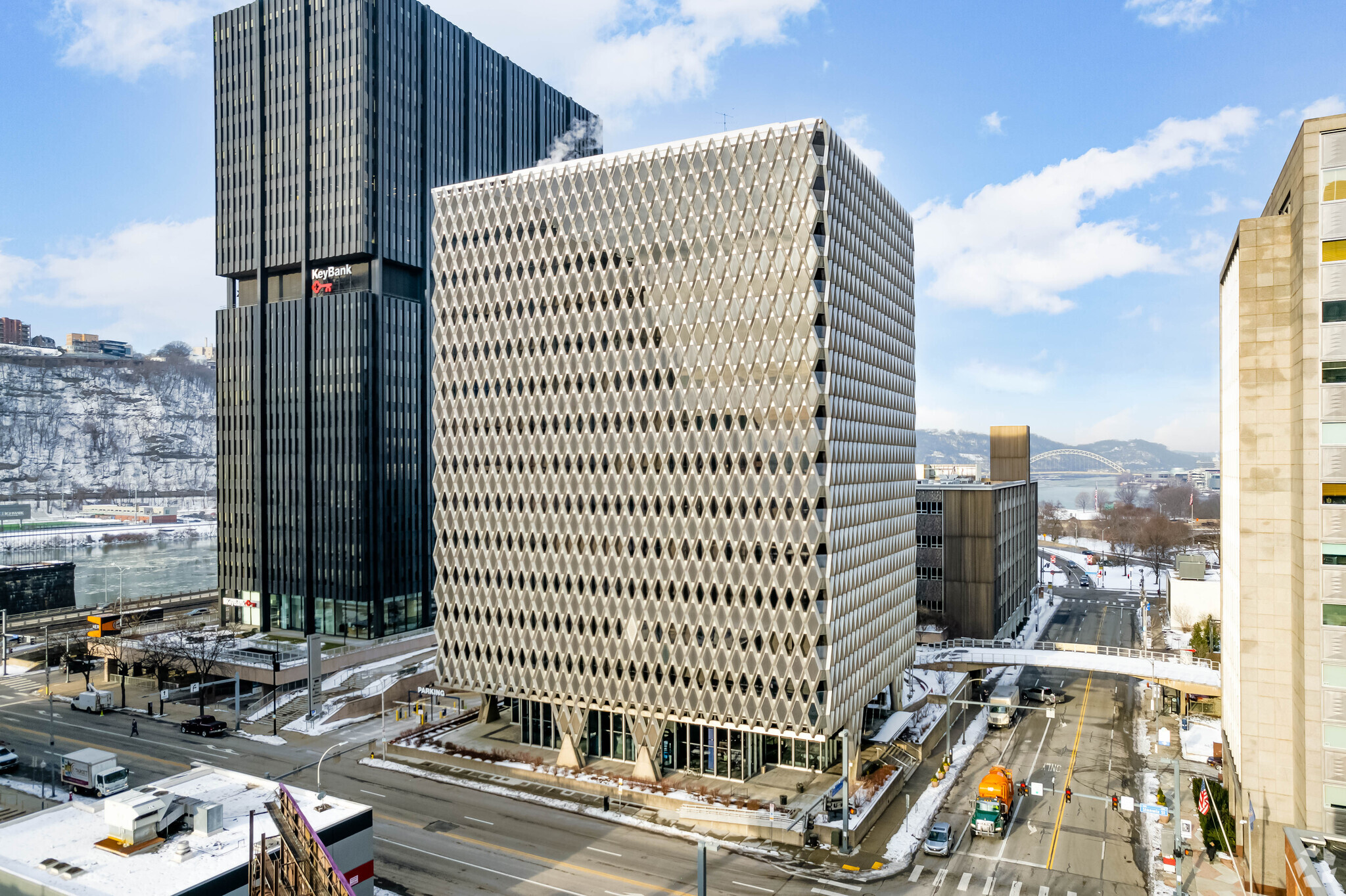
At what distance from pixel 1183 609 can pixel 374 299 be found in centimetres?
11710

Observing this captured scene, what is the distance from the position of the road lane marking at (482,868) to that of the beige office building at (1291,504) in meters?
37.0

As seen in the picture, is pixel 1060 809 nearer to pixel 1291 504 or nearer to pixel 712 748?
pixel 712 748

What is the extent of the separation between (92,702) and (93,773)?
29658mm

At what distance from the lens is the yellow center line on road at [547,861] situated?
149 feet

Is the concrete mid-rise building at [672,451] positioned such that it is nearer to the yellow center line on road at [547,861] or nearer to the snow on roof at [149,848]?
the yellow center line on road at [547,861]

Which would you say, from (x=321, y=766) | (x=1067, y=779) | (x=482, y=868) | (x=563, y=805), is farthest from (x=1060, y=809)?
(x=321, y=766)

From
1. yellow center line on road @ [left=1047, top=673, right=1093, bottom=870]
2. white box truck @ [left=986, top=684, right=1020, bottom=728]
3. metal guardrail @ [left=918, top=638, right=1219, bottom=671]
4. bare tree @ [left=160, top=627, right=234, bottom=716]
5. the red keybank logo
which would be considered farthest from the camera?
the red keybank logo

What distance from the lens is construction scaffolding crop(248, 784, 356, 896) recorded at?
1246 inches

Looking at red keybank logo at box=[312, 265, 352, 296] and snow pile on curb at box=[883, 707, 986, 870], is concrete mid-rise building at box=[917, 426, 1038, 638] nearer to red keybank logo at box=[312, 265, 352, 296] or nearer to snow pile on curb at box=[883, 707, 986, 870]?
snow pile on curb at box=[883, 707, 986, 870]

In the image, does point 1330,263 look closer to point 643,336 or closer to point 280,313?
point 643,336

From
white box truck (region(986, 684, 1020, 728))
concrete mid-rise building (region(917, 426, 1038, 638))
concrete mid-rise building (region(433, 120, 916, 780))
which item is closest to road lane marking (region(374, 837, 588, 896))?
concrete mid-rise building (region(433, 120, 916, 780))

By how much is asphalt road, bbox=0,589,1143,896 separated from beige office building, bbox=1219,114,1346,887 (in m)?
9.25

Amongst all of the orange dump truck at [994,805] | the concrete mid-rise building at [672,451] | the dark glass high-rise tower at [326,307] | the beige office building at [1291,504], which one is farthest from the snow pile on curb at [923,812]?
the dark glass high-rise tower at [326,307]

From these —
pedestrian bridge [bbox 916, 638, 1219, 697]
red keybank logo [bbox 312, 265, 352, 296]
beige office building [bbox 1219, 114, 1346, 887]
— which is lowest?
pedestrian bridge [bbox 916, 638, 1219, 697]
